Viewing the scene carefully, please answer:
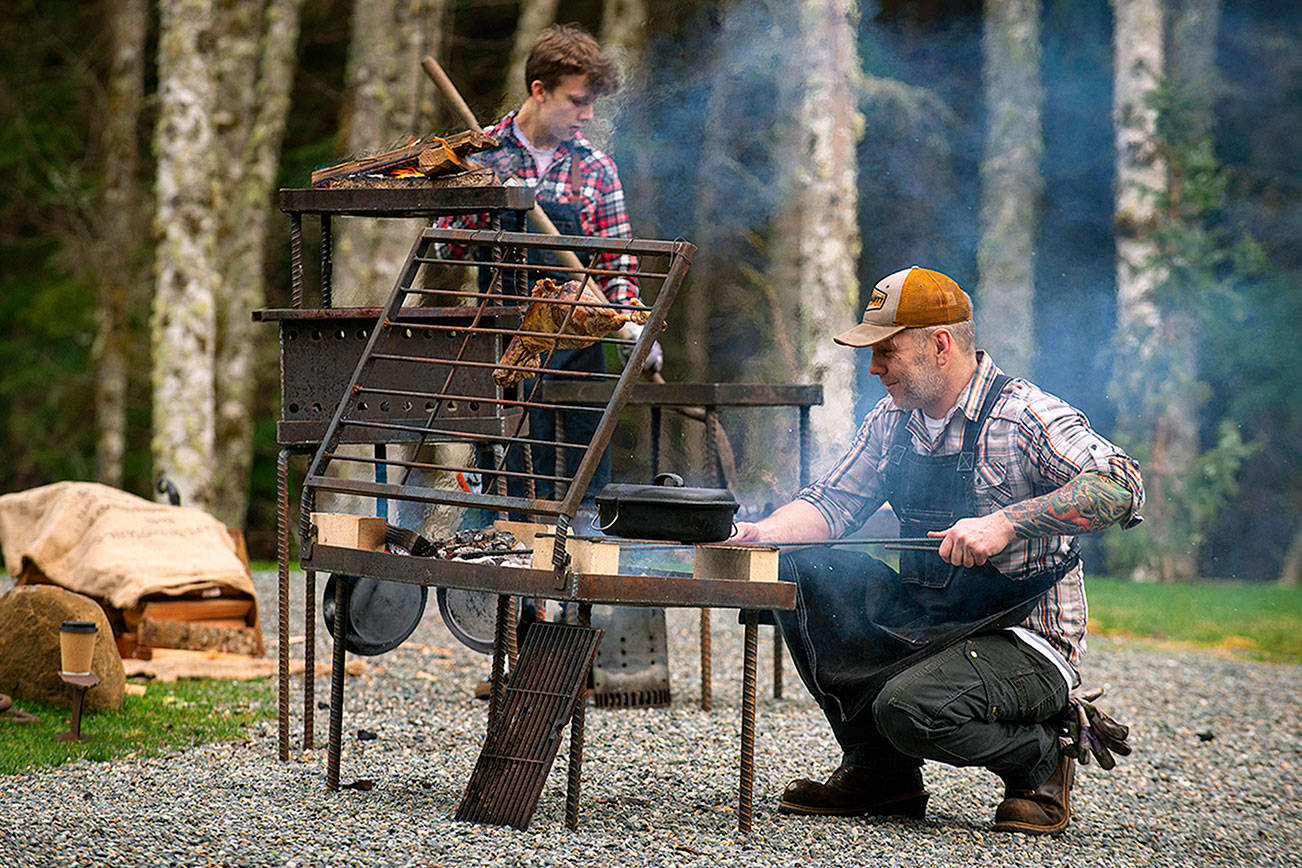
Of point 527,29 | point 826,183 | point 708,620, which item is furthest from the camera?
point 527,29

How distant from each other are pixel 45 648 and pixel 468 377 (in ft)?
5.57

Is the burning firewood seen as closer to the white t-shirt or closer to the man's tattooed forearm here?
the white t-shirt

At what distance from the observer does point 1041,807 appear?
11.1ft

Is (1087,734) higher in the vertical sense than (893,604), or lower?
lower

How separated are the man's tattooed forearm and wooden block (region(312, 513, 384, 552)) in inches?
59.6

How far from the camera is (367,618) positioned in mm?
3762

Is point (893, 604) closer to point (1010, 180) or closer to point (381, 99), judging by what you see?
point (381, 99)

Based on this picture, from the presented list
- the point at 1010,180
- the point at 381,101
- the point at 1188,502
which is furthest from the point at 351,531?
the point at 1010,180

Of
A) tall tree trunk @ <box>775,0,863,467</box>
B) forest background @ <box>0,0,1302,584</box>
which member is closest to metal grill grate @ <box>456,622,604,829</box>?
forest background @ <box>0,0,1302,584</box>

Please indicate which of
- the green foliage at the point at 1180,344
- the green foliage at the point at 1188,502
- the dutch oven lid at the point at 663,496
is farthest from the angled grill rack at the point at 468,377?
the green foliage at the point at 1180,344

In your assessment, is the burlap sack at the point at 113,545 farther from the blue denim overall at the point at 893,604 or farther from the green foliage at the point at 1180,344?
the green foliage at the point at 1180,344

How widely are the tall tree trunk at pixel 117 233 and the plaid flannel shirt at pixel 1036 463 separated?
11305 millimetres

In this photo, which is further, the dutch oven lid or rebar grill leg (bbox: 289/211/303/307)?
rebar grill leg (bbox: 289/211/303/307)

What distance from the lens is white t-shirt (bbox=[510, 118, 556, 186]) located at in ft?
15.4
